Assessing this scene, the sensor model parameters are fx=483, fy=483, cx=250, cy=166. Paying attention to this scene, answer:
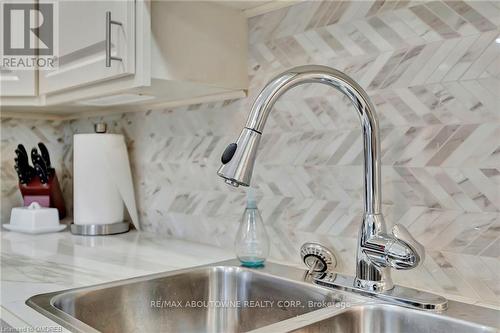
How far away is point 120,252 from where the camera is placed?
1364 millimetres

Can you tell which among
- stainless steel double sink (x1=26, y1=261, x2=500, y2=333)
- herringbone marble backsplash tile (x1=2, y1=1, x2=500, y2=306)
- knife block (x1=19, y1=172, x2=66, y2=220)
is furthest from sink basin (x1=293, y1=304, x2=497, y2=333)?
knife block (x1=19, y1=172, x2=66, y2=220)

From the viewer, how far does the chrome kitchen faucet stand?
2.77 ft

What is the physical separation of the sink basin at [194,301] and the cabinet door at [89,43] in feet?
1.65

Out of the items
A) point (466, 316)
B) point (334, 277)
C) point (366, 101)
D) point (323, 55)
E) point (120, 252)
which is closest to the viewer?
point (466, 316)

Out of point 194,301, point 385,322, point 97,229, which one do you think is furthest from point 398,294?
point 97,229

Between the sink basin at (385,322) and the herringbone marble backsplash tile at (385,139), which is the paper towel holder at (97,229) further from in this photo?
the sink basin at (385,322)

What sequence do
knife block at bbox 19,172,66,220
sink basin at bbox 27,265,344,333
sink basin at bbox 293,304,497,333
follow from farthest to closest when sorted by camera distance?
knife block at bbox 19,172,66,220 < sink basin at bbox 27,265,344,333 < sink basin at bbox 293,304,497,333

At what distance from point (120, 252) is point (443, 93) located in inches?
36.9

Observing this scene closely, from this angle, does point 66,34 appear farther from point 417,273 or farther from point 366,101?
point 417,273

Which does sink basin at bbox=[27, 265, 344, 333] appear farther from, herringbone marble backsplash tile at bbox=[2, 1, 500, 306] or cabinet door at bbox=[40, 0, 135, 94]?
cabinet door at bbox=[40, 0, 135, 94]

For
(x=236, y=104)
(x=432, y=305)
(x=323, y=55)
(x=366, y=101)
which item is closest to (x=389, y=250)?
(x=432, y=305)

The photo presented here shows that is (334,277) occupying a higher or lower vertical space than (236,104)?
lower

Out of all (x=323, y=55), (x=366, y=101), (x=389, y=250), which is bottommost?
(x=389, y=250)

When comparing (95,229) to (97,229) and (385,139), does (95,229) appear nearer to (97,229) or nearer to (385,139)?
(97,229)
